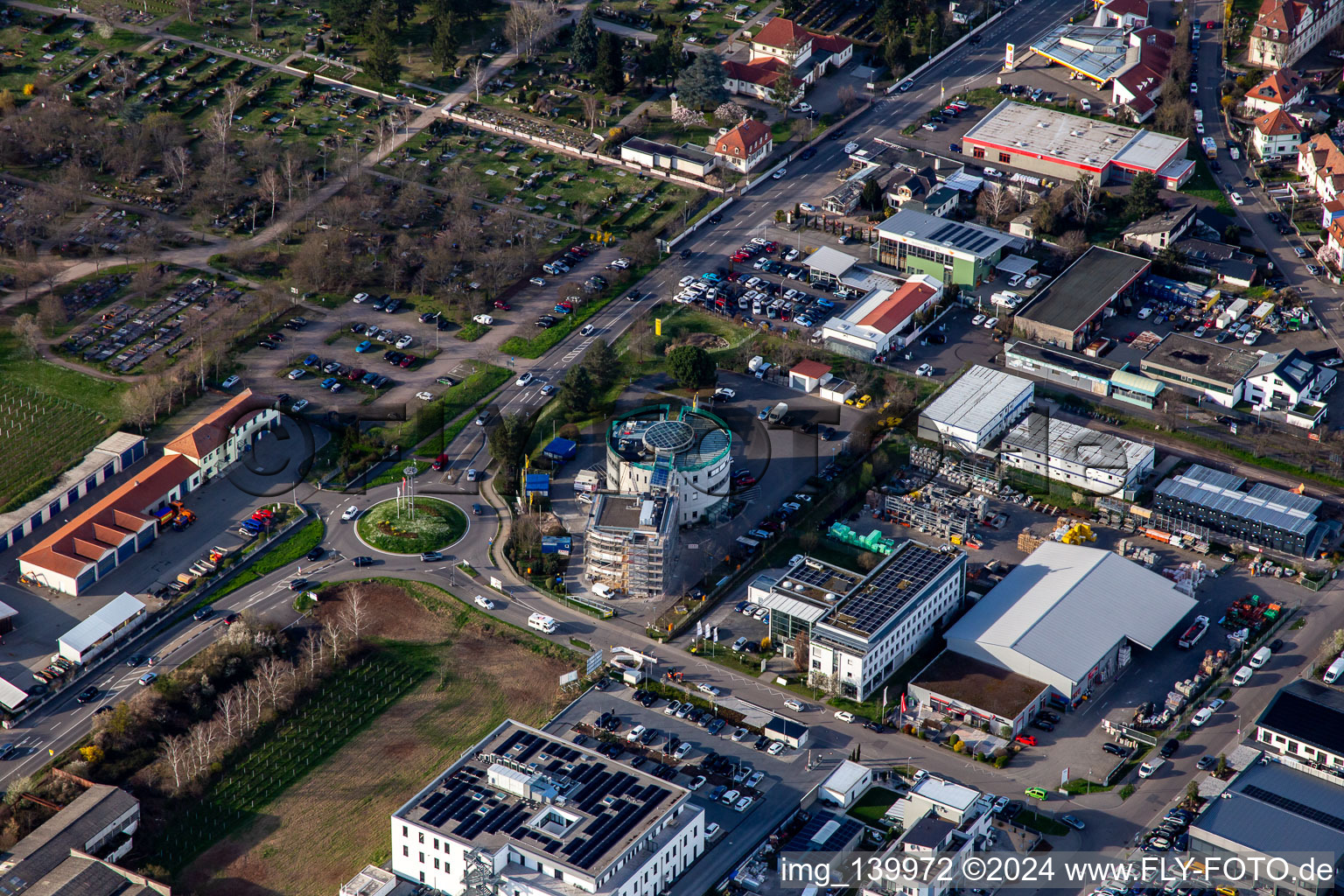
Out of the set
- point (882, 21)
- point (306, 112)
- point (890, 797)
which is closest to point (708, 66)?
point (882, 21)

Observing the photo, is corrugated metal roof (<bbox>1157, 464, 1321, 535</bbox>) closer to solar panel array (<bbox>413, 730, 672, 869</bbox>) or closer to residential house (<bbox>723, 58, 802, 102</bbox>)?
solar panel array (<bbox>413, 730, 672, 869</bbox>)

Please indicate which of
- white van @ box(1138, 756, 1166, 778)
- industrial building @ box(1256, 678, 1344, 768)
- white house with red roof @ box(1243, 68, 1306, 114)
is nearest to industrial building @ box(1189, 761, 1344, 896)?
industrial building @ box(1256, 678, 1344, 768)

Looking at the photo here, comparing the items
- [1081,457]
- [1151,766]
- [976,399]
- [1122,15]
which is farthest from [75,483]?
[1122,15]

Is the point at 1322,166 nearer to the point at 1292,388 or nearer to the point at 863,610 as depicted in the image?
the point at 1292,388

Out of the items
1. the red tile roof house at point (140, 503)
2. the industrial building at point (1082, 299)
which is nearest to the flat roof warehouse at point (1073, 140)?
the industrial building at point (1082, 299)

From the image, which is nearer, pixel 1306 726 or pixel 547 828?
pixel 547 828

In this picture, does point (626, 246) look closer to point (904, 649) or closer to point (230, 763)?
point (904, 649)
